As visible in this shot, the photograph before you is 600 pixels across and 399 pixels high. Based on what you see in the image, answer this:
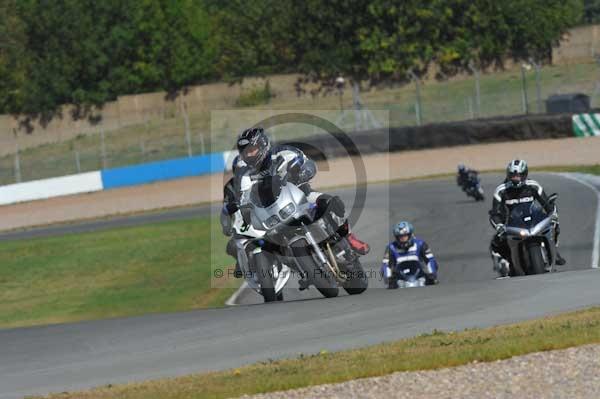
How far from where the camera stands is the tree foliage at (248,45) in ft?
213

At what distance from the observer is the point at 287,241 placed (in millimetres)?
12398

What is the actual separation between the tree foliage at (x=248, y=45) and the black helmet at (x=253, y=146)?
2031 inches

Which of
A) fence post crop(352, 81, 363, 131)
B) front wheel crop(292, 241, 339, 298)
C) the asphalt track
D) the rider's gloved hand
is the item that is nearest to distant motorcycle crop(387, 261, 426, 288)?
the rider's gloved hand

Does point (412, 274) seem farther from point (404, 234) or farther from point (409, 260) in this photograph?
point (404, 234)

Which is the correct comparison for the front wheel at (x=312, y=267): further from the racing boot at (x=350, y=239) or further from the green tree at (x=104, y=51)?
the green tree at (x=104, y=51)

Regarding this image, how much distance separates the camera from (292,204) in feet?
40.3

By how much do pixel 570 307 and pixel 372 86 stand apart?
55.0 m

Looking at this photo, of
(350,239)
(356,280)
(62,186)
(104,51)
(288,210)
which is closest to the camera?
(288,210)

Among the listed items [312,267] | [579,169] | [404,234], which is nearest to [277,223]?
[312,267]

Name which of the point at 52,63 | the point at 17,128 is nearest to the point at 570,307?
the point at 17,128

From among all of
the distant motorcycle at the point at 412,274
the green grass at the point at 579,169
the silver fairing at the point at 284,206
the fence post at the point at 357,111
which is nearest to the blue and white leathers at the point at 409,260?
the distant motorcycle at the point at 412,274

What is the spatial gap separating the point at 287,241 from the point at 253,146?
3.58 ft

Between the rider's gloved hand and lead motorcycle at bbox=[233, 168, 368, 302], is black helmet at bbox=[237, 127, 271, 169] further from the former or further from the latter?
the rider's gloved hand

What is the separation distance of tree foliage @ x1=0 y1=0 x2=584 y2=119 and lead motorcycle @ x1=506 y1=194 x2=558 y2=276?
1930 inches
